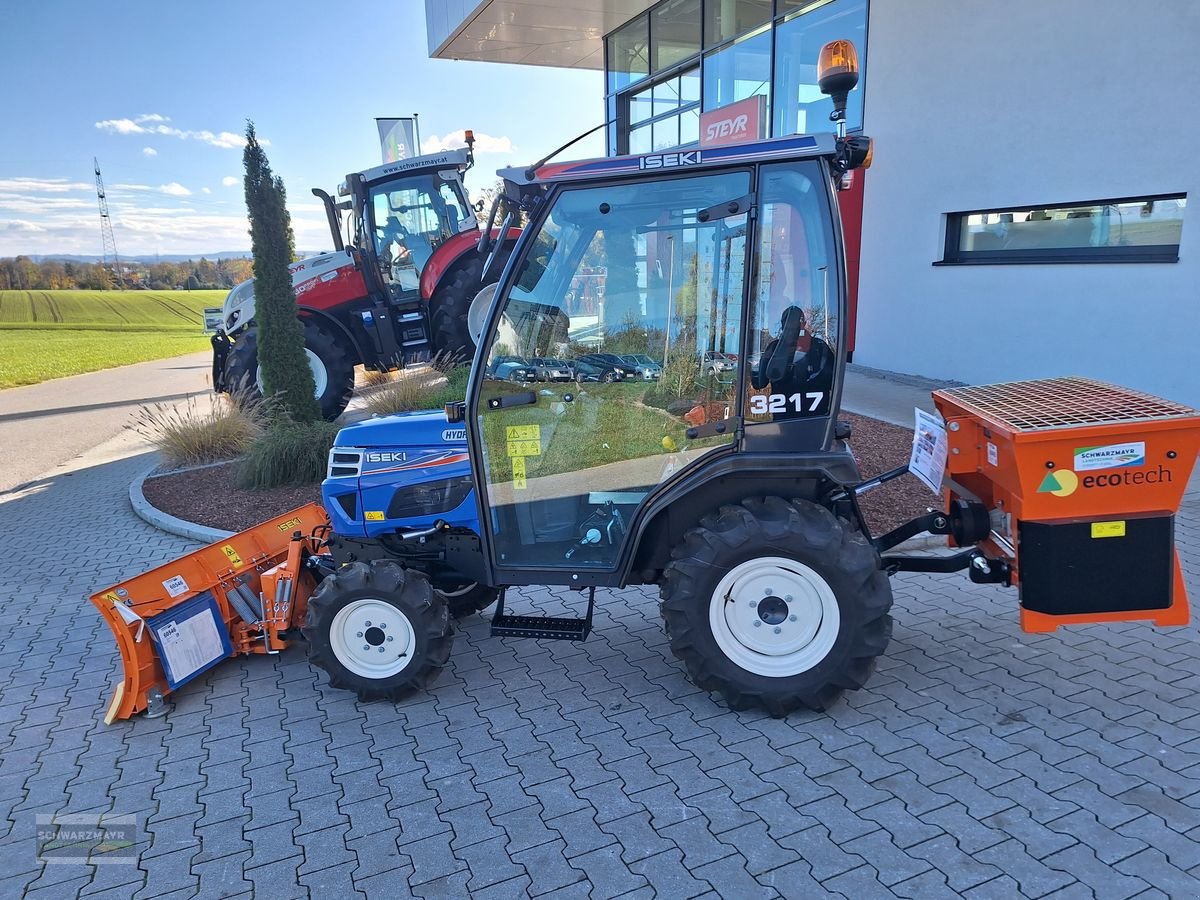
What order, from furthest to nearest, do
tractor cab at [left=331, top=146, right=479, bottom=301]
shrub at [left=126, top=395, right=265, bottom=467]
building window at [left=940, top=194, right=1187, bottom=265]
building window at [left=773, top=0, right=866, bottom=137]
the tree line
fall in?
the tree line
building window at [left=773, top=0, right=866, bottom=137]
tractor cab at [left=331, top=146, right=479, bottom=301]
shrub at [left=126, top=395, right=265, bottom=467]
building window at [left=940, top=194, right=1187, bottom=265]

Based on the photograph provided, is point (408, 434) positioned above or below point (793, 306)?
below

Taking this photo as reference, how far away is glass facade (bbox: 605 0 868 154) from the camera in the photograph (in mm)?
10781

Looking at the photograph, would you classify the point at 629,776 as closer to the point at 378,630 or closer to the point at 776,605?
the point at 776,605

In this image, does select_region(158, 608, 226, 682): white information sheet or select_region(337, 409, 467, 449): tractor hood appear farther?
select_region(337, 409, 467, 449): tractor hood

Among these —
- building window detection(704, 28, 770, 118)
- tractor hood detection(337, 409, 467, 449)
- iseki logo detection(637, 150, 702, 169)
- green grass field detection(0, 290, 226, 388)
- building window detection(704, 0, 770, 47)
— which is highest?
building window detection(704, 0, 770, 47)

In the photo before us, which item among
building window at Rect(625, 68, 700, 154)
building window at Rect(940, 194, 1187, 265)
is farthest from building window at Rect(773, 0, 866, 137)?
building window at Rect(940, 194, 1187, 265)

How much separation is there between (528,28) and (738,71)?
5.23m

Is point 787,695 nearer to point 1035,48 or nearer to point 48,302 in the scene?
point 1035,48

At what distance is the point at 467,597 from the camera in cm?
404

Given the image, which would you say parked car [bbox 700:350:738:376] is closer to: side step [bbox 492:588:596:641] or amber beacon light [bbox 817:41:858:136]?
amber beacon light [bbox 817:41:858:136]

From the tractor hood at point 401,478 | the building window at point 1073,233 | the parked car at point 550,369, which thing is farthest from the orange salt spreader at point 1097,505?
the building window at point 1073,233

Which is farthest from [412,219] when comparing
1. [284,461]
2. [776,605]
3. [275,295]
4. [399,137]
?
[776,605]

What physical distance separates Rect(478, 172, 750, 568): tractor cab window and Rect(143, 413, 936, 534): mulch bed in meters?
2.51

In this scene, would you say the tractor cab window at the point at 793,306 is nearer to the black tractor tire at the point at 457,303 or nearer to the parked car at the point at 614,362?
the parked car at the point at 614,362
